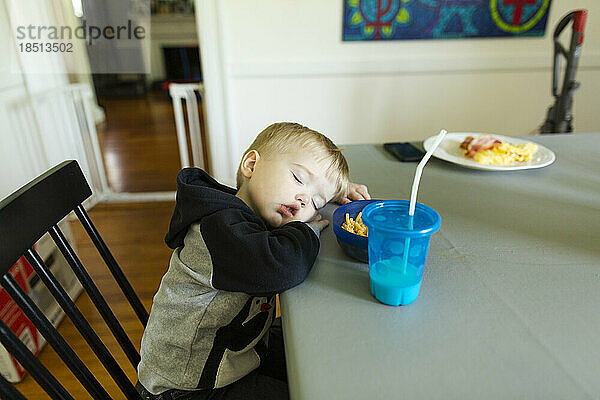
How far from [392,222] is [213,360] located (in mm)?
409

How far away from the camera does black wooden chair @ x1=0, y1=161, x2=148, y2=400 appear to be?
624 millimetres

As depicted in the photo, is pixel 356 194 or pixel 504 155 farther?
pixel 504 155

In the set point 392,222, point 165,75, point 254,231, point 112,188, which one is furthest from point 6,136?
point 165,75

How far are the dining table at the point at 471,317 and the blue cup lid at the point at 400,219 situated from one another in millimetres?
117

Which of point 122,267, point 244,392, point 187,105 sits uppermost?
point 187,105

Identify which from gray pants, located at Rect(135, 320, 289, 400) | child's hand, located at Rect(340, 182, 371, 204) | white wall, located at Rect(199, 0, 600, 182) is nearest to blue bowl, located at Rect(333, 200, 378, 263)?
child's hand, located at Rect(340, 182, 371, 204)

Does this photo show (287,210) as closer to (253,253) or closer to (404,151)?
(253,253)

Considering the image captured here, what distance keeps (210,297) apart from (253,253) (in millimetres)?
151

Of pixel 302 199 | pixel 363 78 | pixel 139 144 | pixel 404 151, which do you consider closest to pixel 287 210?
pixel 302 199

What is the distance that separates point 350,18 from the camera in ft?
7.47

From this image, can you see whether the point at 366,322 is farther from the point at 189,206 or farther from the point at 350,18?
the point at 350,18

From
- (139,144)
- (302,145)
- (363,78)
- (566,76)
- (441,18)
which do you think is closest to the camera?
(302,145)

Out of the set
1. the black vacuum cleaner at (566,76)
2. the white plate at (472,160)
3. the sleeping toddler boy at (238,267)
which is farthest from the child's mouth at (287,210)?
the black vacuum cleaner at (566,76)

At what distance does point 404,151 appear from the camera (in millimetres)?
1230
